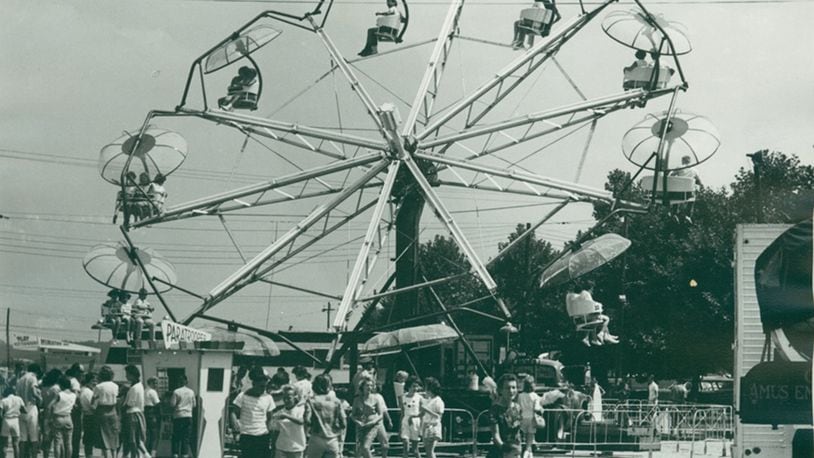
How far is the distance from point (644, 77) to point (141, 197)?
12.6 metres

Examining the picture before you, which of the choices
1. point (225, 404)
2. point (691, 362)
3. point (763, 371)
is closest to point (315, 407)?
point (225, 404)

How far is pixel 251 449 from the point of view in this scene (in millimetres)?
19859

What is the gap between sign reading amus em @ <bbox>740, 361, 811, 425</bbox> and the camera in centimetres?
1279

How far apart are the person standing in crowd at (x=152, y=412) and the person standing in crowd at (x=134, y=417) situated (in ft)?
1.09

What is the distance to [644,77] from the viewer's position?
102 ft

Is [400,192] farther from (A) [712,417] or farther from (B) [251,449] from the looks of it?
(B) [251,449]

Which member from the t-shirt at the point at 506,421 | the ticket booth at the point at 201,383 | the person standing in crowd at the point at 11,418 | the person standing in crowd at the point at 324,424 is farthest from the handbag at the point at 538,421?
the person standing in crowd at the point at 11,418

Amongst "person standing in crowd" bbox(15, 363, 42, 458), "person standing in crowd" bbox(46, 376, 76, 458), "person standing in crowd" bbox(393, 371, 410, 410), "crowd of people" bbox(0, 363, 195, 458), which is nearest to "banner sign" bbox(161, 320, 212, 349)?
"crowd of people" bbox(0, 363, 195, 458)

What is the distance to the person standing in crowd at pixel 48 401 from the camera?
76.5 ft

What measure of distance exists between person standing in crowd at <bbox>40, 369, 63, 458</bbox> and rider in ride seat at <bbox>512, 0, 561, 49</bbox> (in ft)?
47.7

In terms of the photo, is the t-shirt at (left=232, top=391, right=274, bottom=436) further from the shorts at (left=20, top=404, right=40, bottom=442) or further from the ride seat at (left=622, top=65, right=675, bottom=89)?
the ride seat at (left=622, top=65, right=675, bottom=89)

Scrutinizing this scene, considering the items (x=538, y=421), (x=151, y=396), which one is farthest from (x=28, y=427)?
(x=538, y=421)

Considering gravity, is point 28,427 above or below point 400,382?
below

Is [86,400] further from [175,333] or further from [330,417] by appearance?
[330,417]
